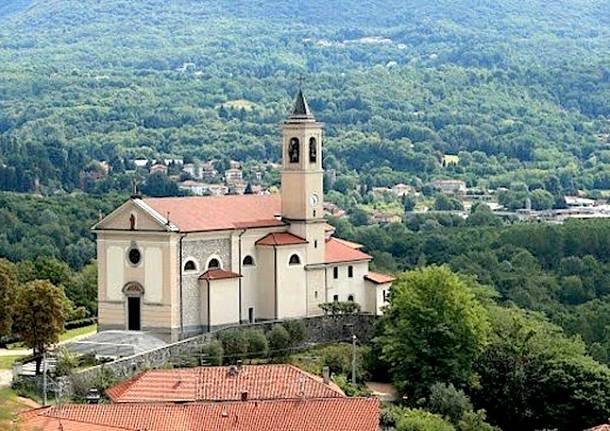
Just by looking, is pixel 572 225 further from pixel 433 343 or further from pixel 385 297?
pixel 433 343

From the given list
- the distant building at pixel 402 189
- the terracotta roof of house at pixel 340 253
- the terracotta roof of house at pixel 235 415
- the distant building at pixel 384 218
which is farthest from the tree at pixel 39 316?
the distant building at pixel 402 189

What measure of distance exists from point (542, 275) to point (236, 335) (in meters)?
38.0

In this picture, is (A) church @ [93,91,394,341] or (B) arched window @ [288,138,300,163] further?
(B) arched window @ [288,138,300,163]

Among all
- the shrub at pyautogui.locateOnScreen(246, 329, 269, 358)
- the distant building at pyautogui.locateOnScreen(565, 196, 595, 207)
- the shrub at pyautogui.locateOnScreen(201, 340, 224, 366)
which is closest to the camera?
the shrub at pyautogui.locateOnScreen(201, 340, 224, 366)

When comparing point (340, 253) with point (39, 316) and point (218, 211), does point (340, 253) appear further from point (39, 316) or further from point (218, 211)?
point (39, 316)

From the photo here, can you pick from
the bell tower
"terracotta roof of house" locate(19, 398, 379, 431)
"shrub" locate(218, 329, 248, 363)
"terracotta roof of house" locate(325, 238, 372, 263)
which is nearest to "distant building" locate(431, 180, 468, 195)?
"terracotta roof of house" locate(325, 238, 372, 263)

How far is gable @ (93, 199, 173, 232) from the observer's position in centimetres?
5116

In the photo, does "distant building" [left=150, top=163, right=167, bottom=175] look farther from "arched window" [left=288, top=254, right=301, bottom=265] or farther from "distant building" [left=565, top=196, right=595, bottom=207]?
"arched window" [left=288, top=254, right=301, bottom=265]

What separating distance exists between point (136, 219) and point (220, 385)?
10092mm

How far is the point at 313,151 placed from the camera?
5581 centimetres

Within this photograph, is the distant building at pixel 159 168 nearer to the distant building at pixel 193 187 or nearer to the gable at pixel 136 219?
the distant building at pixel 193 187

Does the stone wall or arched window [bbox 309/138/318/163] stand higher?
arched window [bbox 309/138/318/163]

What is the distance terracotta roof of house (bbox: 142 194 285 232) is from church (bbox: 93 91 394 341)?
0.14 feet

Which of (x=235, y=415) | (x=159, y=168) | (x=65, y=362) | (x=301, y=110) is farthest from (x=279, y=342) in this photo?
(x=159, y=168)
